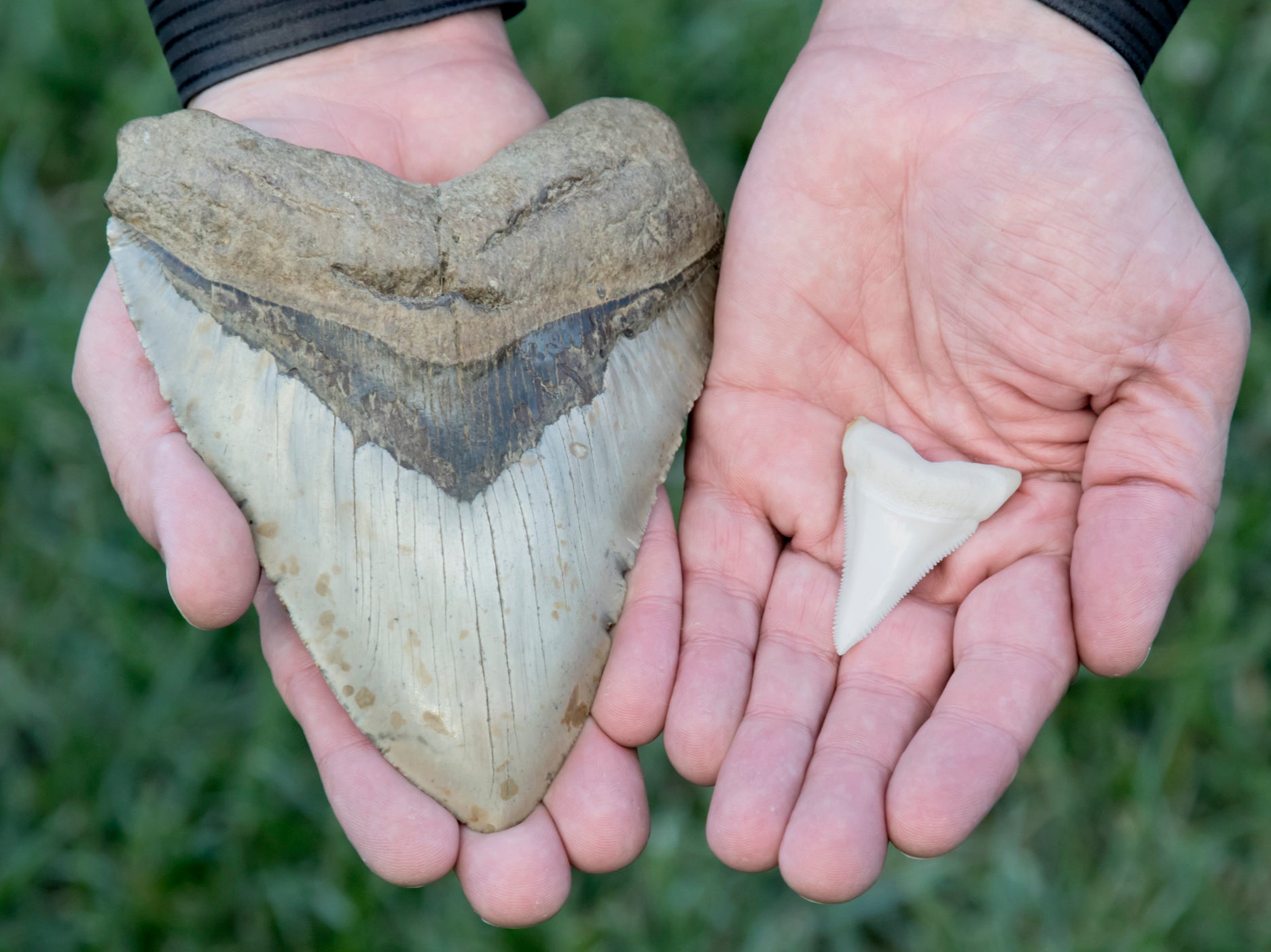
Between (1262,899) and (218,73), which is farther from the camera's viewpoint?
(1262,899)

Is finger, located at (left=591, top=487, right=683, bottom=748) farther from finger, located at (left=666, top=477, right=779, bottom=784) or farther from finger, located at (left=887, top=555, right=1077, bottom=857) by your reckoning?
finger, located at (left=887, top=555, right=1077, bottom=857)

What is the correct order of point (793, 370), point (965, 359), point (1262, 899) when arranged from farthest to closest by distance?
point (1262, 899), point (793, 370), point (965, 359)

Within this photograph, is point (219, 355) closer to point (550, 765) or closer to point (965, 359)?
point (550, 765)

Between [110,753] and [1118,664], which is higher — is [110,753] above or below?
below

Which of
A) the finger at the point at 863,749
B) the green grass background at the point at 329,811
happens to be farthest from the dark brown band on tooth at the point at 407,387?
the green grass background at the point at 329,811

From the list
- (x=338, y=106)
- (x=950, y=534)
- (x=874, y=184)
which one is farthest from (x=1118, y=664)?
(x=338, y=106)

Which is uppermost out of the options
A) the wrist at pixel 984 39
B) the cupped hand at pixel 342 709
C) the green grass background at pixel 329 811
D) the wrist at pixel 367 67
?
the wrist at pixel 984 39

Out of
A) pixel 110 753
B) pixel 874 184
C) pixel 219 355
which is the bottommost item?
pixel 110 753

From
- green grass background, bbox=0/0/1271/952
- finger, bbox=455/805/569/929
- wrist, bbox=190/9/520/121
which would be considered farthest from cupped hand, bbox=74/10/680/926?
green grass background, bbox=0/0/1271/952

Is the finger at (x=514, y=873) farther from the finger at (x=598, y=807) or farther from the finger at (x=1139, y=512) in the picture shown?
the finger at (x=1139, y=512)

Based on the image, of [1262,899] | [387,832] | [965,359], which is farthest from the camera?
[1262,899]
